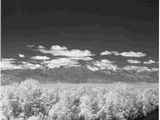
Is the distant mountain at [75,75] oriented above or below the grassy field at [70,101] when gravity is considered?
above

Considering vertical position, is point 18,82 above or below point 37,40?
below

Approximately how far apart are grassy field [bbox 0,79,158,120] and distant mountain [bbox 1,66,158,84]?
65 mm

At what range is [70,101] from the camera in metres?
3.27

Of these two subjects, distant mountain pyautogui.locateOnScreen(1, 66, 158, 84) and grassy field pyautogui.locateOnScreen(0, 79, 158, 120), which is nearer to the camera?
distant mountain pyautogui.locateOnScreen(1, 66, 158, 84)

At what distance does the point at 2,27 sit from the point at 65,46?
634mm

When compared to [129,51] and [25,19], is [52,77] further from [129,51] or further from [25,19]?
[129,51]

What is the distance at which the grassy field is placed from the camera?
8.82 ft

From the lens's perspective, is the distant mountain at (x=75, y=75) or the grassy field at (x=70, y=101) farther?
the grassy field at (x=70, y=101)

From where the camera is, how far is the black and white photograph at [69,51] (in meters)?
2.49

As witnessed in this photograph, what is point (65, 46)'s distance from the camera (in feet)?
8.61

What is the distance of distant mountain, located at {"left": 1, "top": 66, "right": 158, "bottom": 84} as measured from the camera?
2.52 meters

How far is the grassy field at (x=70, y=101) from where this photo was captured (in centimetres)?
269

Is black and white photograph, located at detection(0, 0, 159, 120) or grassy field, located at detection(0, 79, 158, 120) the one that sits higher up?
black and white photograph, located at detection(0, 0, 159, 120)

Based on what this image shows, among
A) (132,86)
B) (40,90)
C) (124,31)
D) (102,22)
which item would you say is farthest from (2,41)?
(132,86)
